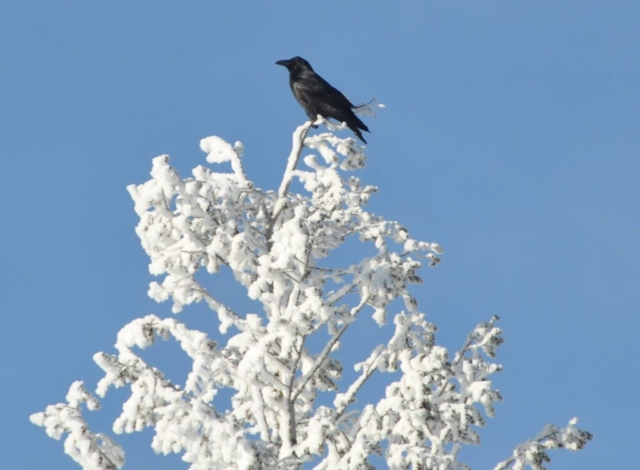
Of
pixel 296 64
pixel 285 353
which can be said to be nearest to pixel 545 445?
pixel 285 353

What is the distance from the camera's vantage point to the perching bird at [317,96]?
15461mm

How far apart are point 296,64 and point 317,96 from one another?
3.73ft

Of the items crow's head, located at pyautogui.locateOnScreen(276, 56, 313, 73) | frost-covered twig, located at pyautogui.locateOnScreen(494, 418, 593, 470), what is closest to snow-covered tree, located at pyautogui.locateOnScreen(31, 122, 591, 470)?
frost-covered twig, located at pyautogui.locateOnScreen(494, 418, 593, 470)

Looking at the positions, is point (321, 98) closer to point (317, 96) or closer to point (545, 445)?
point (317, 96)

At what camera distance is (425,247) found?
36.3 feet

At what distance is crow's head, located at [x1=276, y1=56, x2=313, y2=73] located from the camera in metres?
16.7

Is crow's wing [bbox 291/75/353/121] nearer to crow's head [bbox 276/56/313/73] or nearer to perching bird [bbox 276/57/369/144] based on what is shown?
perching bird [bbox 276/57/369/144]

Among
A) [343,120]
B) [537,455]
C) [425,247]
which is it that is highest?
[343,120]

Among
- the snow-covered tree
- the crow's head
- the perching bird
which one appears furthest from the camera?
the crow's head

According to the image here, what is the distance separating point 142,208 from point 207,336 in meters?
1.59

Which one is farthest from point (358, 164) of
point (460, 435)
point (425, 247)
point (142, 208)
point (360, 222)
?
point (460, 435)

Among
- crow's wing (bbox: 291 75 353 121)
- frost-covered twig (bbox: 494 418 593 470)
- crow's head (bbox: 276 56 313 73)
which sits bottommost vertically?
frost-covered twig (bbox: 494 418 593 470)

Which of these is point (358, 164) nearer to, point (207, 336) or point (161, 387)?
point (207, 336)

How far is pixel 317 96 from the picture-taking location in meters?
16.0
